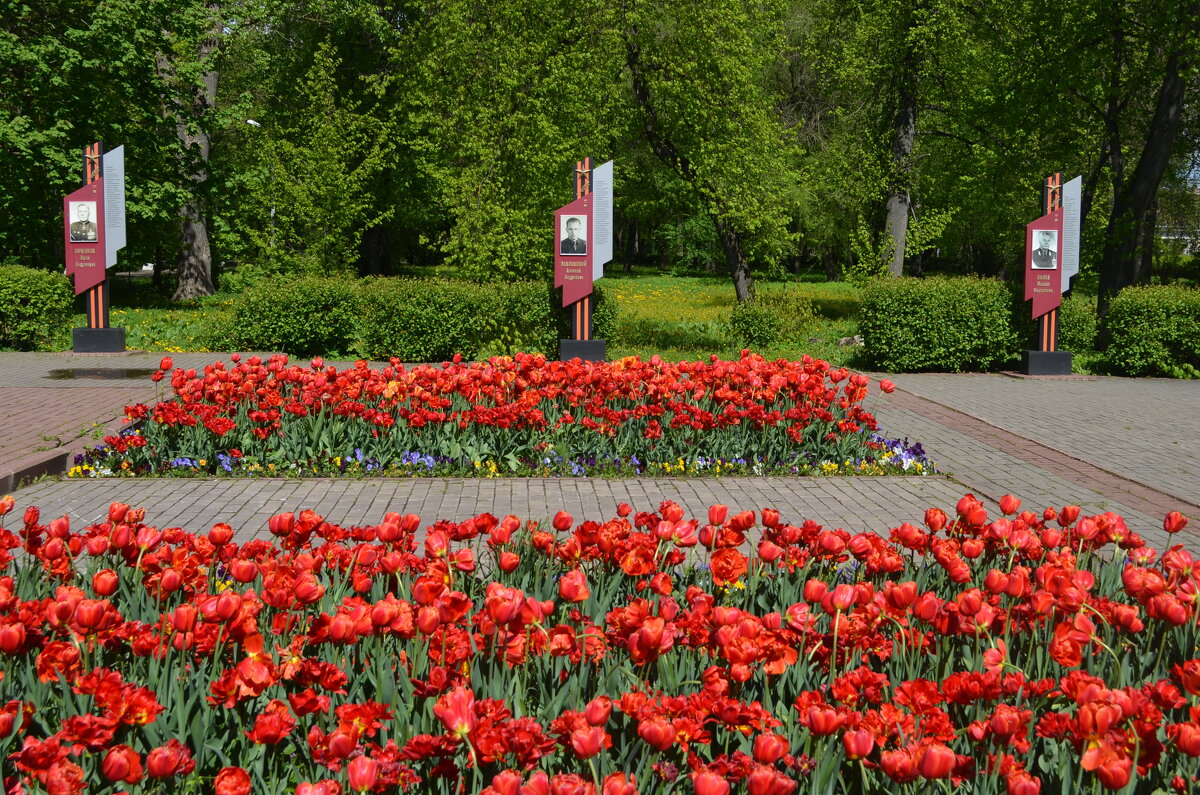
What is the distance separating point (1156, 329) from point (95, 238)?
17194mm

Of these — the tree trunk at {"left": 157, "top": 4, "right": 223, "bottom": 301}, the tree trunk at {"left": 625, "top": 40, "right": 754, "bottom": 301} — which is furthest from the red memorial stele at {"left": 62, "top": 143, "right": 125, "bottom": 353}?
the tree trunk at {"left": 625, "top": 40, "right": 754, "bottom": 301}

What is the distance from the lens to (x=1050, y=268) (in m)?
16.5

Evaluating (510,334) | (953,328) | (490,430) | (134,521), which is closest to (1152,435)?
(953,328)

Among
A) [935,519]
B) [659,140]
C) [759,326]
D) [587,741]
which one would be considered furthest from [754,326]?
[587,741]

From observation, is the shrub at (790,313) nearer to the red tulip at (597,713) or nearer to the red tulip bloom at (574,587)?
the red tulip bloom at (574,587)

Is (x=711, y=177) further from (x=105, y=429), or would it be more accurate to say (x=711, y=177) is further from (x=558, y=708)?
(x=558, y=708)

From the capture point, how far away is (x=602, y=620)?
349cm

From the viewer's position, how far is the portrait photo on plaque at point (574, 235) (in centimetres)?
1573

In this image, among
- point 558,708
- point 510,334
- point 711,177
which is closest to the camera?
point 558,708

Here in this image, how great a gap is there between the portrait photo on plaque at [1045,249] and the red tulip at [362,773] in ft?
53.4

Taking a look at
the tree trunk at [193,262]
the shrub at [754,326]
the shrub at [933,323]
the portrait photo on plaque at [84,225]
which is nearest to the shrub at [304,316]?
the portrait photo on plaque at [84,225]

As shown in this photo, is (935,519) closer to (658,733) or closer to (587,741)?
(658,733)

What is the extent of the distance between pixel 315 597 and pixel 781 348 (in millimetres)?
17664

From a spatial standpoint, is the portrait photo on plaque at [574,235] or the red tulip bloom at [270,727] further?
the portrait photo on plaque at [574,235]
